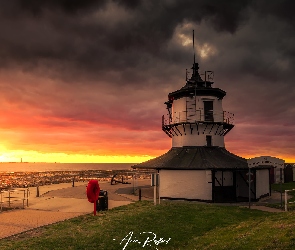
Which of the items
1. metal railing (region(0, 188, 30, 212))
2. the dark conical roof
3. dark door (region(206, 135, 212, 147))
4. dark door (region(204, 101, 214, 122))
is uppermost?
dark door (region(204, 101, 214, 122))

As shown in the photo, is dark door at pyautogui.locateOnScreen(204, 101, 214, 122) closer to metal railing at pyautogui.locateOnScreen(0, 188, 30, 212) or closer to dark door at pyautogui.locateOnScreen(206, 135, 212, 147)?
dark door at pyautogui.locateOnScreen(206, 135, 212, 147)

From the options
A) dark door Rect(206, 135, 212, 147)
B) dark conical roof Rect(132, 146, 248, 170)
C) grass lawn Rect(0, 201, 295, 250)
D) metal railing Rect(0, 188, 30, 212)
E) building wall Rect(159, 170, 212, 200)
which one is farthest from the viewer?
dark door Rect(206, 135, 212, 147)

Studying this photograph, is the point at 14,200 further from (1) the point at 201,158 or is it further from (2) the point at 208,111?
(2) the point at 208,111

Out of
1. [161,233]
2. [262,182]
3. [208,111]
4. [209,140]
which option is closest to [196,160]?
[209,140]

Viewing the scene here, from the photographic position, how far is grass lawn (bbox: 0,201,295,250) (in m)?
10.6

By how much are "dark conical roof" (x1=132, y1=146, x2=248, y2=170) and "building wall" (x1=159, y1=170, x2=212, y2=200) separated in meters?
0.63

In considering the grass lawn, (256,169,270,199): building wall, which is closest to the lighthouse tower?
(256,169,270,199): building wall

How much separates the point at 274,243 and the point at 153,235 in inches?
214

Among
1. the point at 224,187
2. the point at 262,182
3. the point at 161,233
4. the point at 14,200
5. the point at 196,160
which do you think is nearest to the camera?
the point at 161,233

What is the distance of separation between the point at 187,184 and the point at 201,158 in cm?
274

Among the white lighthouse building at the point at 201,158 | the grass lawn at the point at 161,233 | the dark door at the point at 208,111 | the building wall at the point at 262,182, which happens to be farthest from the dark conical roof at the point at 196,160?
the grass lawn at the point at 161,233

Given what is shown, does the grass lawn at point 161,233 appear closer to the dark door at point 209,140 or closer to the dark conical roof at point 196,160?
the dark conical roof at point 196,160

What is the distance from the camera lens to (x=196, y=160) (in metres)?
25.5

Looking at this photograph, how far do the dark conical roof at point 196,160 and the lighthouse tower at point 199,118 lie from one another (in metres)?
0.93
